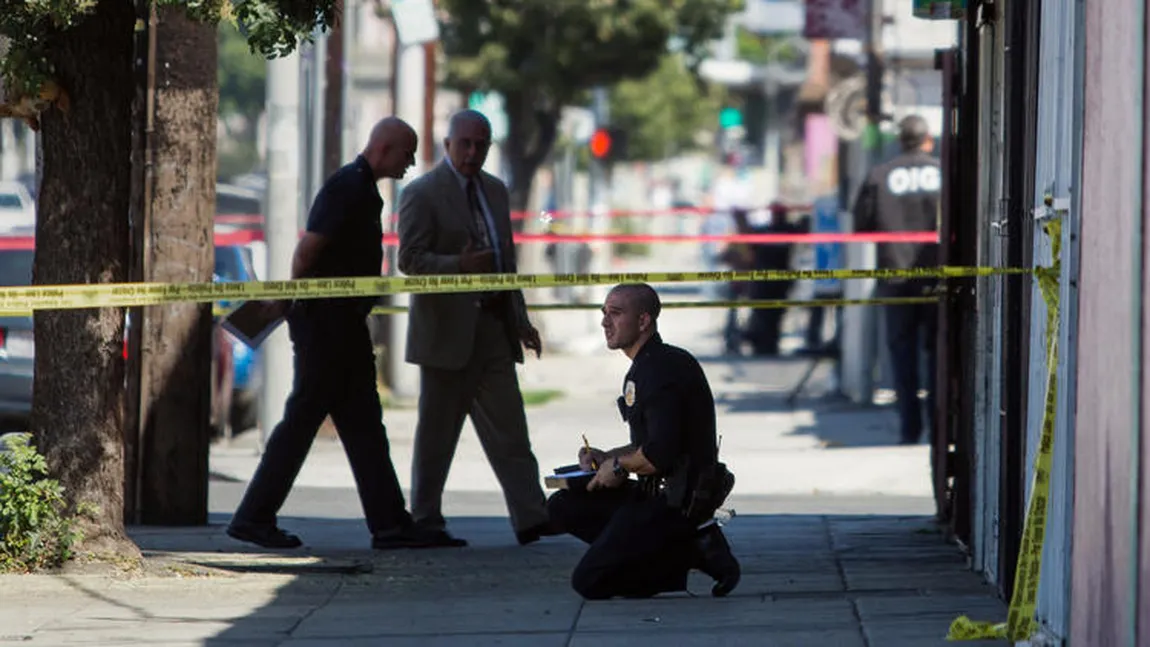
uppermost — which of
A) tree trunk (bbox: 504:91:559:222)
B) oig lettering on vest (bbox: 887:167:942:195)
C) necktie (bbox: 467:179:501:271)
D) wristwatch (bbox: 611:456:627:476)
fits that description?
tree trunk (bbox: 504:91:559:222)

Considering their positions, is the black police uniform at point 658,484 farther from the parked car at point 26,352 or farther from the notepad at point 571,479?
the parked car at point 26,352

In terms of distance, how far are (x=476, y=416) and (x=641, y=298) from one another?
2.18m

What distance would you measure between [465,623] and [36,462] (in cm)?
187

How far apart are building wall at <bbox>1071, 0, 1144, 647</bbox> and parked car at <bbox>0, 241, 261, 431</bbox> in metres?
5.92

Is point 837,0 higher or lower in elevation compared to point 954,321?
higher

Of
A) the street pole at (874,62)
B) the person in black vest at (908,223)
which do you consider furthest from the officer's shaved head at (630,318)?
the street pole at (874,62)

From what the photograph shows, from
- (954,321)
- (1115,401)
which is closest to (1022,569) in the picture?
(1115,401)

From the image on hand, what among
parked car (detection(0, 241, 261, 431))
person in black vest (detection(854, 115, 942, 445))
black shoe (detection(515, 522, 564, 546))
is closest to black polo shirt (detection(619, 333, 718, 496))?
black shoe (detection(515, 522, 564, 546))

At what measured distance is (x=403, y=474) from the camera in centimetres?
1371

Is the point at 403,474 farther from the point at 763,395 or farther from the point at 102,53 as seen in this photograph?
the point at 763,395

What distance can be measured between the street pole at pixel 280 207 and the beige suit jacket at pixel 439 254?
4.77 metres

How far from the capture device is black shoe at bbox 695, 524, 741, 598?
26.5ft

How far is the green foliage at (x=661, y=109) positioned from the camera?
6034cm

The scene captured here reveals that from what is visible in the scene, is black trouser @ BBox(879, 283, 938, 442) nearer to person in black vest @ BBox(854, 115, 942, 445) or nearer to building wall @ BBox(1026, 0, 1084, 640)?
person in black vest @ BBox(854, 115, 942, 445)
